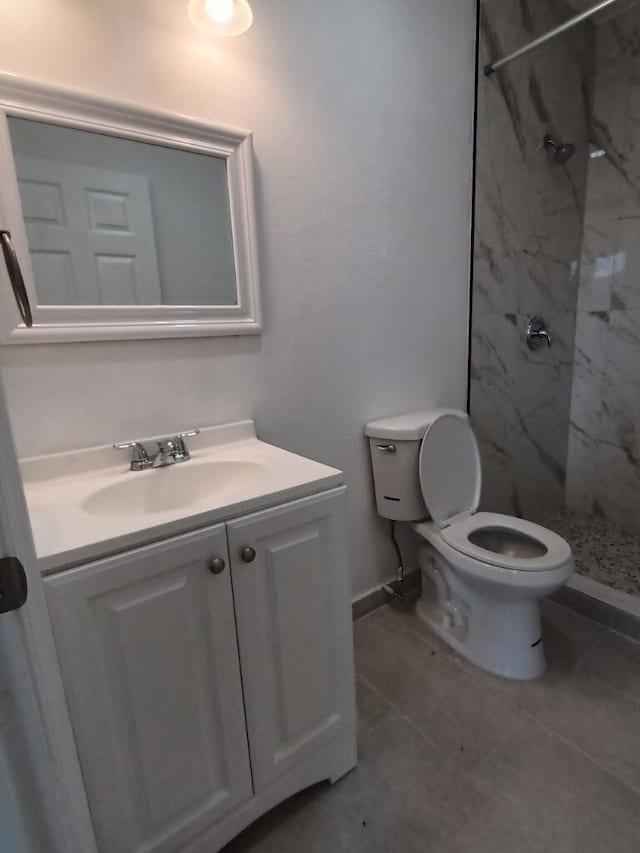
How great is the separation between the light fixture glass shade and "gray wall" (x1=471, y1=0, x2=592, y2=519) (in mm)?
1126

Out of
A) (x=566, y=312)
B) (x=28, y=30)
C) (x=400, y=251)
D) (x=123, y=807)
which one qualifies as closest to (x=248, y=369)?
(x=400, y=251)

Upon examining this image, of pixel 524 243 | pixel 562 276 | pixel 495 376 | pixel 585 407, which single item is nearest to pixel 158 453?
pixel 495 376

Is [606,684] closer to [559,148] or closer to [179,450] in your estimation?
[179,450]

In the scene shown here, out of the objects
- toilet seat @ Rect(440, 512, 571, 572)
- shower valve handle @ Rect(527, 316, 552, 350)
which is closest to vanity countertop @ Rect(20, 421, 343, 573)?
toilet seat @ Rect(440, 512, 571, 572)

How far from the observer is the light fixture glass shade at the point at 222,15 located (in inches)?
43.8

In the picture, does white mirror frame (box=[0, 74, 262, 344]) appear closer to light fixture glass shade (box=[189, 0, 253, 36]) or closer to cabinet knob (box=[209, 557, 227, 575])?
light fixture glass shade (box=[189, 0, 253, 36])

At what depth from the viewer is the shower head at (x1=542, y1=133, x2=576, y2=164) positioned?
209cm

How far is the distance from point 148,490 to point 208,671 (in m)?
0.48

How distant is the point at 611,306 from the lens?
2350 mm

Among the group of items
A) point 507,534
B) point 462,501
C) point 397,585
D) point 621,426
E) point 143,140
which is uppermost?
point 143,140

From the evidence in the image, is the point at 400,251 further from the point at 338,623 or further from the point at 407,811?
the point at 407,811

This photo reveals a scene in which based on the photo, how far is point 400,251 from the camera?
1.68 meters

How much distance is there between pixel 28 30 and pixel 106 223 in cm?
41

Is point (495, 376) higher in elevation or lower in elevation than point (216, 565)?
higher
